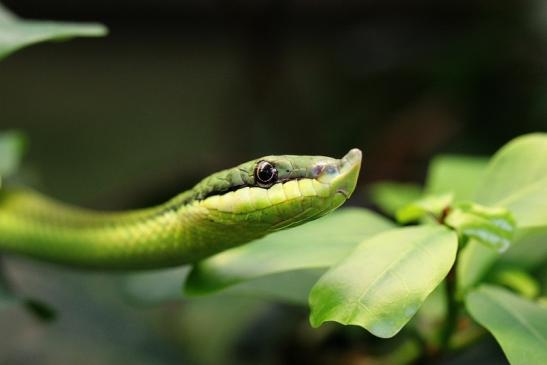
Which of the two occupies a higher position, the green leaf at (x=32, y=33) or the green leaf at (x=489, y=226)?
the green leaf at (x=32, y=33)

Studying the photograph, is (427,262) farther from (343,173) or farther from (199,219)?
(199,219)

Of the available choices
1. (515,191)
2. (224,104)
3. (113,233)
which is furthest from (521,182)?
(224,104)

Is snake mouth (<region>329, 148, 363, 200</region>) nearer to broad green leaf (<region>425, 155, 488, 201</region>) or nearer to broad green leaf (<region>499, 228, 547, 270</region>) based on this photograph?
broad green leaf (<region>425, 155, 488, 201</region>)

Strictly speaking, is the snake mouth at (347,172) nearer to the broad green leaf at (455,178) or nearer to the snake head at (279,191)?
the snake head at (279,191)

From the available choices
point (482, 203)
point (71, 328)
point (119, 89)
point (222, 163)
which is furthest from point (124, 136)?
point (482, 203)

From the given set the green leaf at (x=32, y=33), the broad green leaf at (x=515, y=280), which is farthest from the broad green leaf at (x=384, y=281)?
the green leaf at (x=32, y=33)

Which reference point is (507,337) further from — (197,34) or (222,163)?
(197,34)

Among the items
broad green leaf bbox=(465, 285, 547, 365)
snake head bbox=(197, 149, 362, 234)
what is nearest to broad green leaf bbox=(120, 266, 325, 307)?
snake head bbox=(197, 149, 362, 234)
